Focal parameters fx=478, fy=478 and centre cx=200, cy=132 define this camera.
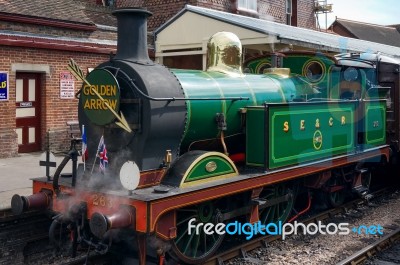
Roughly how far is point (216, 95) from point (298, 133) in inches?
50.8

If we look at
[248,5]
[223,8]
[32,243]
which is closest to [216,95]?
[32,243]

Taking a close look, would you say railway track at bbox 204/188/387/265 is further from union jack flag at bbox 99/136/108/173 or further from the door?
the door

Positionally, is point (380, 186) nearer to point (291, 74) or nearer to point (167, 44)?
point (291, 74)

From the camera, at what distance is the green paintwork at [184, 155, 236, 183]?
196 inches

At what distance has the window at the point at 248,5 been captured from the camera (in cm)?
1847

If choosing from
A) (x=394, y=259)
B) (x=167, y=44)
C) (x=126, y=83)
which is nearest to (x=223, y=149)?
(x=126, y=83)

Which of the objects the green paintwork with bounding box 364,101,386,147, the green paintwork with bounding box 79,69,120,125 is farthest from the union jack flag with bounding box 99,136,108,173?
the green paintwork with bounding box 364,101,386,147

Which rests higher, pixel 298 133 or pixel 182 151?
pixel 298 133

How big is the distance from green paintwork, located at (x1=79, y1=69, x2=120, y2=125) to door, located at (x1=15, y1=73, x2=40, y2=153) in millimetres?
6980

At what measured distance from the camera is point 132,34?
509 cm

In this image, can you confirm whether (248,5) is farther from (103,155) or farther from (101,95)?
(103,155)

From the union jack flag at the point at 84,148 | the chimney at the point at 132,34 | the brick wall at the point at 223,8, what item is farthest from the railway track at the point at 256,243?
the brick wall at the point at 223,8

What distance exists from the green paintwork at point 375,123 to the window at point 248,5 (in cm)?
1087

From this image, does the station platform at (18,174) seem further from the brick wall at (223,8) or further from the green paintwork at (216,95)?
the brick wall at (223,8)
